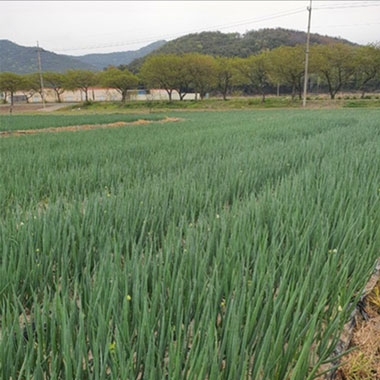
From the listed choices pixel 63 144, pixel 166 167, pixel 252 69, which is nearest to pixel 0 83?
pixel 252 69

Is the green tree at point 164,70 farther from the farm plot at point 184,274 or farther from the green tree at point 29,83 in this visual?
the farm plot at point 184,274

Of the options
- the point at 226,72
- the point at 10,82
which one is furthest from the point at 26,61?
the point at 226,72

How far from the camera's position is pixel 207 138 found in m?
8.10

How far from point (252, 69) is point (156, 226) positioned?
4474cm

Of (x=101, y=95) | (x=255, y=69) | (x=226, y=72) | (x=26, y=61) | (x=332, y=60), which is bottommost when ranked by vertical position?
(x=101, y=95)

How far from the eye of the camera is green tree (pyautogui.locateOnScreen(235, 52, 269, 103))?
42.6 metres

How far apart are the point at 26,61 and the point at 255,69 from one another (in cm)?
12796

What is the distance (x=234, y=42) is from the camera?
84812mm

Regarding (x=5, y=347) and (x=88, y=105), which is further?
(x=88, y=105)

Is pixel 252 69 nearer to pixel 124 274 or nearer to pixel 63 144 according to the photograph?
pixel 63 144

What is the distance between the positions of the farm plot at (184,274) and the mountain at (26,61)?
484ft

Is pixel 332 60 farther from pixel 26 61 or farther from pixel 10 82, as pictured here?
pixel 26 61

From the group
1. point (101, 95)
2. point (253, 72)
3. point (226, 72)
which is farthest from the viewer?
point (101, 95)

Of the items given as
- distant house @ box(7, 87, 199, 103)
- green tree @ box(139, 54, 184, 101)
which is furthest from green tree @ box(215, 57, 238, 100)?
distant house @ box(7, 87, 199, 103)
